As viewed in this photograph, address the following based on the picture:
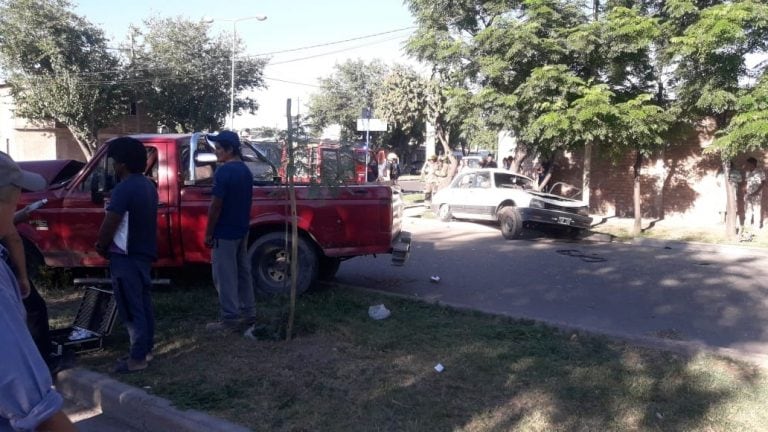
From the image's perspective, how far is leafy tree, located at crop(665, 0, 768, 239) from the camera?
13531 millimetres

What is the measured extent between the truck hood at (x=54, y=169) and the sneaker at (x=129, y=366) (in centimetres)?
379

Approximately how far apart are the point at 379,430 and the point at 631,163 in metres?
17.3

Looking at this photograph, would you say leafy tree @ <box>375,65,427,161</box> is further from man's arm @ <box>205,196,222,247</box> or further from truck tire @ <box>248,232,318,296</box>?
man's arm @ <box>205,196,222,247</box>

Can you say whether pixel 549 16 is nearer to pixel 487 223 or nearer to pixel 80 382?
pixel 487 223

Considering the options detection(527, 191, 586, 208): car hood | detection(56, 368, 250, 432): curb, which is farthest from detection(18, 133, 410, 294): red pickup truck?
detection(527, 191, 586, 208): car hood

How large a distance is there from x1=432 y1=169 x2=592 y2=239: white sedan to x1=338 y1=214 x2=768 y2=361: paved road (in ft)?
2.14

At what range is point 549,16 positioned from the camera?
16.1 m

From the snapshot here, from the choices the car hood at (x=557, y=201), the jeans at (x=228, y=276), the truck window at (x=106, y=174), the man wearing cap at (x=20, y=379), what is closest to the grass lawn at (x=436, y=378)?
the jeans at (x=228, y=276)

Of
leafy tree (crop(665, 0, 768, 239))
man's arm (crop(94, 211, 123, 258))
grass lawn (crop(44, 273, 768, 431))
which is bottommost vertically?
grass lawn (crop(44, 273, 768, 431))

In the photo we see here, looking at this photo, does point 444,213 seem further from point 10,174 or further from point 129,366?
point 10,174

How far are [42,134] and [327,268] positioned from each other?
34289mm

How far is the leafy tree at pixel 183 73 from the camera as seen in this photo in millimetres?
35156

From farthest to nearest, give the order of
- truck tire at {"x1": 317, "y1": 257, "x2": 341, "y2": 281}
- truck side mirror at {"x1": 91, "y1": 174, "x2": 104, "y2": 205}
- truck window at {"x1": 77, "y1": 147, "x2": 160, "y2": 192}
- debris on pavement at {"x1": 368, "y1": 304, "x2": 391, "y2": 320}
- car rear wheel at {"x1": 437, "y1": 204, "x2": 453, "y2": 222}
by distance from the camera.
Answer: car rear wheel at {"x1": 437, "y1": 204, "x2": 453, "y2": 222} < truck tire at {"x1": 317, "y1": 257, "x2": 341, "y2": 281} < truck window at {"x1": 77, "y1": 147, "x2": 160, "y2": 192} < truck side mirror at {"x1": 91, "y1": 174, "x2": 104, "y2": 205} < debris on pavement at {"x1": 368, "y1": 304, "x2": 391, "y2": 320}

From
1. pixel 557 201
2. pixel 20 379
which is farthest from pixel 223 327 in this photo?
pixel 557 201
